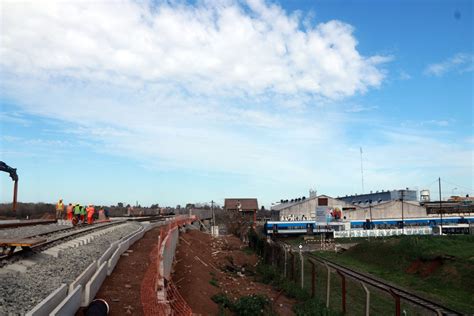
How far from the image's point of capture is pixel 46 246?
14.6 meters

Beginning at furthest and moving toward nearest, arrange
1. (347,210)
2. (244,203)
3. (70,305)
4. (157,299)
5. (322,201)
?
1. (244,203)
2. (322,201)
3. (347,210)
4. (157,299)
5. (70,305)

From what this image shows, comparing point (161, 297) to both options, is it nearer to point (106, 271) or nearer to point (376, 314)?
point (106, 271)

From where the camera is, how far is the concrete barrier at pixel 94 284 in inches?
351

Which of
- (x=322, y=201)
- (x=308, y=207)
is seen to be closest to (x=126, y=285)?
(x=308, y=207)

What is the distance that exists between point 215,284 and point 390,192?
10062 centimetres

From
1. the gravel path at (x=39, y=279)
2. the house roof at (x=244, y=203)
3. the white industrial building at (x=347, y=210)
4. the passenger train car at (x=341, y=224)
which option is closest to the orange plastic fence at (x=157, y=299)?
the gravel path at (x=39, y=279)

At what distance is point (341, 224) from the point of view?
2633 inches

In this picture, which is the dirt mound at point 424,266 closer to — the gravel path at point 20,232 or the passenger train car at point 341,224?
the gravel path at point 20,232

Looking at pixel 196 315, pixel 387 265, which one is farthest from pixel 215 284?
pixel 387 265

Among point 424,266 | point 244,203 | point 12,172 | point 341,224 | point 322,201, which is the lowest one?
point 424,266

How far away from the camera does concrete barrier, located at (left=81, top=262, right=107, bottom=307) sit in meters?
8.91

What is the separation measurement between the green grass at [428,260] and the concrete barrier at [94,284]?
15.4 meters

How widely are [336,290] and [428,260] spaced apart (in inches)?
416

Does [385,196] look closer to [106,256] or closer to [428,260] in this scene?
[428,260]
